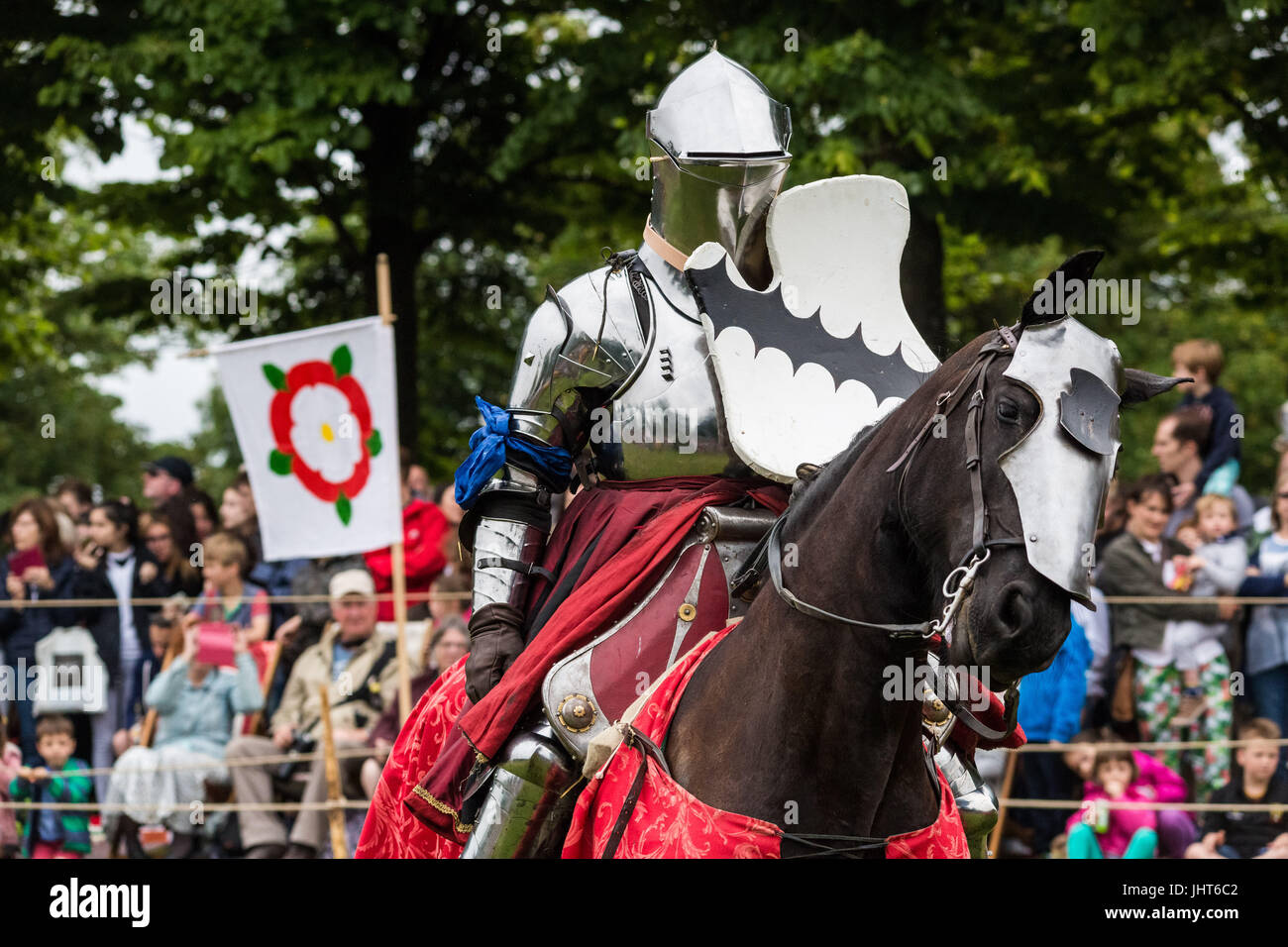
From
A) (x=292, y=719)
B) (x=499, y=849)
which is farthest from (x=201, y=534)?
(x=499, y=849)

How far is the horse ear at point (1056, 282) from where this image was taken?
3.42 meters

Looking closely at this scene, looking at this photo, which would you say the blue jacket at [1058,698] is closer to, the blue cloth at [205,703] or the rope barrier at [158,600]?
the rope barrier at [158,600]

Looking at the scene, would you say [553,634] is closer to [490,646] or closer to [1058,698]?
[490,646]

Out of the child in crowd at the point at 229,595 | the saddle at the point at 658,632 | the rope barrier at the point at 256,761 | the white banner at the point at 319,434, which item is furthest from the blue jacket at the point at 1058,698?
the child in crowd at the point at 229,595

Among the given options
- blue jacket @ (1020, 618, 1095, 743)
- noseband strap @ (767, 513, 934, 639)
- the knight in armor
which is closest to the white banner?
blue jacket @ (1020, 618, 1095, 743)

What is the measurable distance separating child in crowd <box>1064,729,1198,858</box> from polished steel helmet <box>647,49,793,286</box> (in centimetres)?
428

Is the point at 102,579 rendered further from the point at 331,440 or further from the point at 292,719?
the point at 331,440

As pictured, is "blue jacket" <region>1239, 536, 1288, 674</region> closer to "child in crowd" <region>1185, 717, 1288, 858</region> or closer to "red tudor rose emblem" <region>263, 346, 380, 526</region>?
"child in crowd" <region>1185, 717, 1288, 858</region>

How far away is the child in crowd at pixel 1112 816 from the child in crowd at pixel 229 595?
179 inches

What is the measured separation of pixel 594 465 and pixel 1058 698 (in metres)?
4.32

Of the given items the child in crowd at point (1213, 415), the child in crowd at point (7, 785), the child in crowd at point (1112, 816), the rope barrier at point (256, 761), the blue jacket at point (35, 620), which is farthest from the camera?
the blue jacket at point (35, 620)

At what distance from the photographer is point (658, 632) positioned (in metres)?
4.39

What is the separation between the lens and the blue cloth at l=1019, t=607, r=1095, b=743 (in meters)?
8.13
